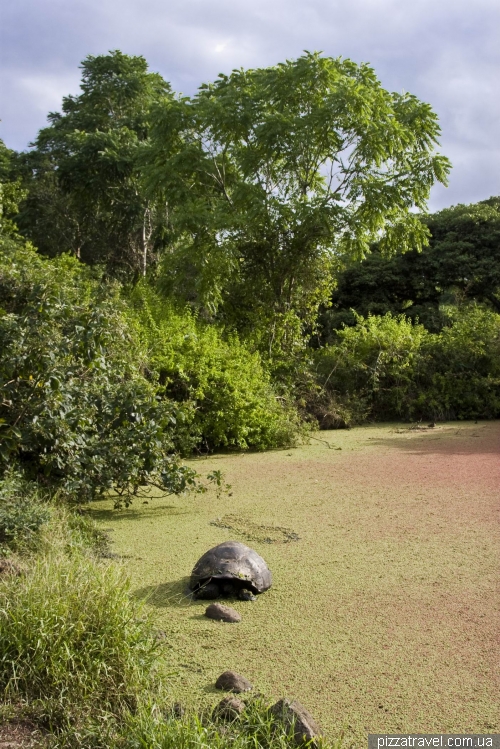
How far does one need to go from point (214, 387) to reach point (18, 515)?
5.17 metres

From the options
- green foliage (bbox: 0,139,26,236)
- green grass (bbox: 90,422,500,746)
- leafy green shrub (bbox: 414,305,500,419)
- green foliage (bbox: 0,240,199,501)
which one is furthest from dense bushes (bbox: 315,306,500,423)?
green foliage (bbox: 0,240,199,501)

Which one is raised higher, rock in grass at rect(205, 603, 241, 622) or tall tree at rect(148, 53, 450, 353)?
tall tree at rect(148, 53, 450, 353)

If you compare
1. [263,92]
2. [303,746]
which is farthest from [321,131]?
[303,746]

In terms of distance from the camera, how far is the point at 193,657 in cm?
328

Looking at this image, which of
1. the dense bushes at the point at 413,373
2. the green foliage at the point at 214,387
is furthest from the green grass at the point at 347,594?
the dense bushes at the point at 413,373

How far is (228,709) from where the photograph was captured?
2.68 m

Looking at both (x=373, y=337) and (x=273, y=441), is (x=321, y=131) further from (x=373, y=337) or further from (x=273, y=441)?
(x=273, y=441)

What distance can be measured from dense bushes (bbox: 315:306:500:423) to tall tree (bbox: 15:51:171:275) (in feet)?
26.0

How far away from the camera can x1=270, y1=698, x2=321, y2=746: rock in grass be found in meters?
2.51

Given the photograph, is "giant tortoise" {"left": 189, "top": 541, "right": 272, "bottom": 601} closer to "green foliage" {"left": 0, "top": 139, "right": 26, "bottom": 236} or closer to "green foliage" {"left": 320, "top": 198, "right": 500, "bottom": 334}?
"green foliage" {"left": 0, "top": 139, "right": 26, "bottom": 236}

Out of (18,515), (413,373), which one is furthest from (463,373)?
(18,515)

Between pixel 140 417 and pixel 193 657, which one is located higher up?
pixel 140 417

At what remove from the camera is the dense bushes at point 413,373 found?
12.6 metres

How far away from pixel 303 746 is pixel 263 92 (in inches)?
436
